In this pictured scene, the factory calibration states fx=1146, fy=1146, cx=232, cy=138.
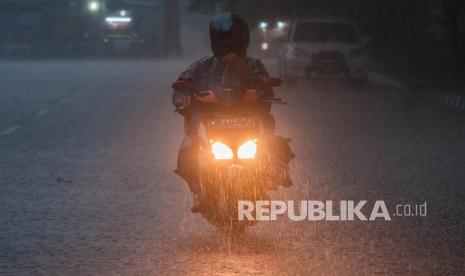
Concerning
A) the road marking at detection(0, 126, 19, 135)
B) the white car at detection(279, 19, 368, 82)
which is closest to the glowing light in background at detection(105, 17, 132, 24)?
the white car at detection(279, 19, 368, 82)

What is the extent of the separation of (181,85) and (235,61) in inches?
20.1

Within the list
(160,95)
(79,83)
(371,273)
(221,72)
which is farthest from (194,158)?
(79,83)

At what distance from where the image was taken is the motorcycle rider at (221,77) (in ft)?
25.7

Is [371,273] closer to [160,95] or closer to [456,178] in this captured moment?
[456,178]

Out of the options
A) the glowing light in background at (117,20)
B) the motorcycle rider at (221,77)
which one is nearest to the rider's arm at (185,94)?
the motorcycle rider at (221,77)

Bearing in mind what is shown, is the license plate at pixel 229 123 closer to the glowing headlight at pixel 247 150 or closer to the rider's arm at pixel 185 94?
the glowing headlight at pixel 247 150

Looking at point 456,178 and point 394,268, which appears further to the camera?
point 456,178

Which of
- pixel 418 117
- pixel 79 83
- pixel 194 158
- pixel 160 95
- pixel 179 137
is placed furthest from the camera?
pixel 79 83

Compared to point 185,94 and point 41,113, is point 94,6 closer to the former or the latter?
point 41,113

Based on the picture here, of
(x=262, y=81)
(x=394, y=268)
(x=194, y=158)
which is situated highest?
(x=262, y=81)

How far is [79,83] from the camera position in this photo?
107ft

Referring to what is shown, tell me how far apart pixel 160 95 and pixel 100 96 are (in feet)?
5.42

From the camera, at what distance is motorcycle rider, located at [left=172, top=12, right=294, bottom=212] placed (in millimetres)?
7836

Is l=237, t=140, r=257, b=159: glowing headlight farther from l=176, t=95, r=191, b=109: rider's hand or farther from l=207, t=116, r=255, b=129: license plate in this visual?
l=176, t=95, r=191, b=109: rider's hand
